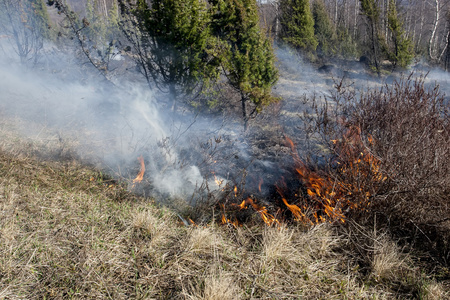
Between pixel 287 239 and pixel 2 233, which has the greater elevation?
pixel 2 233

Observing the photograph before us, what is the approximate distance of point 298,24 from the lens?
1429 cm

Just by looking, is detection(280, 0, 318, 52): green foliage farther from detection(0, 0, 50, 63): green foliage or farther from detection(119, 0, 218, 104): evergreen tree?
detection(0, 0, 50, 63): green foliage

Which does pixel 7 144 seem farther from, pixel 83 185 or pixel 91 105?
pixel 91 105

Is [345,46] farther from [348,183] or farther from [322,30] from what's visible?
[348,183]

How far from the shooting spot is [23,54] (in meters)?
8.34

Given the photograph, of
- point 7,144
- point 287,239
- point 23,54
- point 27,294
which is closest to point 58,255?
point 27,294

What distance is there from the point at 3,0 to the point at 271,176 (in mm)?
8693

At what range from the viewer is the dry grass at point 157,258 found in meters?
2.14

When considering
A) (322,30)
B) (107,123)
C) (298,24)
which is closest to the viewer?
(107,123)

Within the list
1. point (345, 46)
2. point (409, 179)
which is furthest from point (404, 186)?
point (345, 46)

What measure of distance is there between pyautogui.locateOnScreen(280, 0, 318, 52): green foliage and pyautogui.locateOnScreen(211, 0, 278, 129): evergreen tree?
7.74 m

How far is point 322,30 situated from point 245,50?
1100 centimetres

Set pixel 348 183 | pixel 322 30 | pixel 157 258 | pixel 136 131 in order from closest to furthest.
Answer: pixel 157 258 < pixel 348 183 < pixel 136 131 < pixel 322 30

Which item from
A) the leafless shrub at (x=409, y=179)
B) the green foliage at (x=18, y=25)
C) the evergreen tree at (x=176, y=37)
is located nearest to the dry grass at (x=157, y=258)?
the leafless shrub at (x=409, y=179)
